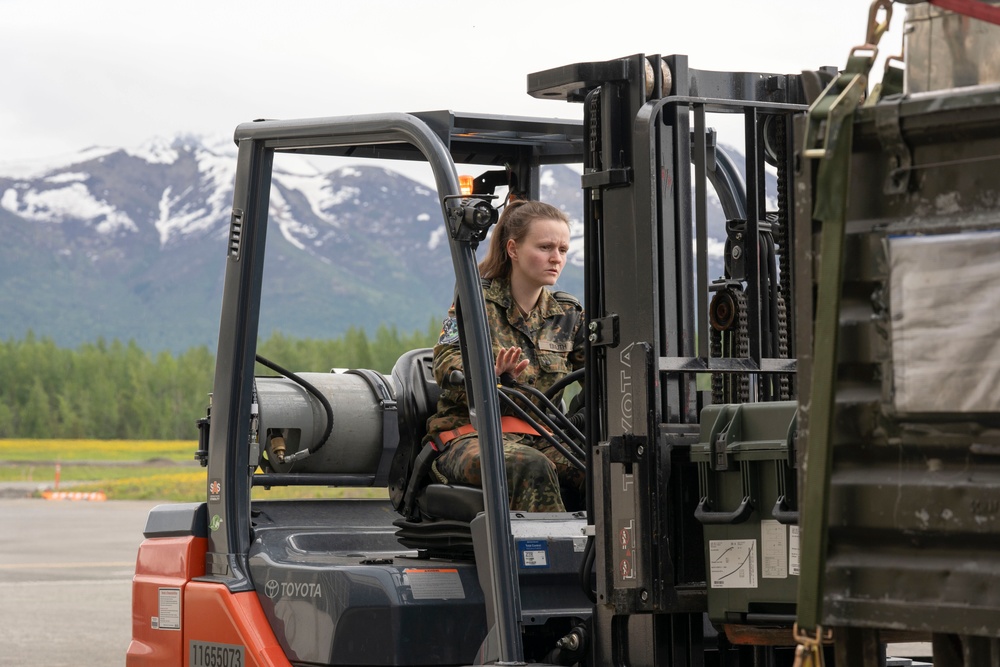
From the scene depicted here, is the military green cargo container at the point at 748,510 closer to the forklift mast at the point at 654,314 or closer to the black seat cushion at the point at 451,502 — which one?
the forklift mast at the point at 654,314

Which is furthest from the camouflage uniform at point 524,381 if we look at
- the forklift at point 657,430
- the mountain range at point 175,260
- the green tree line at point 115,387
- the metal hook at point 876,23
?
the mountain range at point 175,260

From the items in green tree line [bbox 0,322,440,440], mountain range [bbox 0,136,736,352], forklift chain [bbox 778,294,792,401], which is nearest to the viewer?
forklift chain [bbox 778,294,792,401]

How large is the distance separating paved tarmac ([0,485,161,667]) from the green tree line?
5869 centimetres

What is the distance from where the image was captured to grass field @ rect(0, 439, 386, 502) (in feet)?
131

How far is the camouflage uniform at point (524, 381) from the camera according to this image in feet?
14.9

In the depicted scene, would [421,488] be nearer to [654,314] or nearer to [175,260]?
[654,314]

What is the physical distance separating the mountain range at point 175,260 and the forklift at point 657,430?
171125 millimetres

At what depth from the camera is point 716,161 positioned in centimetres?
507

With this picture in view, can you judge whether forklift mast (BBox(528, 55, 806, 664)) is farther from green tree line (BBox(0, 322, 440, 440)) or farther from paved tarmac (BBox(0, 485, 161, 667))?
green tree line (BBox(0, 322, 440, 440))

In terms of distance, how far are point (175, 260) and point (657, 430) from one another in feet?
629

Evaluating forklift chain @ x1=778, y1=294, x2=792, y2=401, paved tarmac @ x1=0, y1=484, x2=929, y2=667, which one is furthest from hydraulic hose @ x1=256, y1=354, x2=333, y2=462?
paved tarmac @ x1=0, y1=484, x2=929, y2=667

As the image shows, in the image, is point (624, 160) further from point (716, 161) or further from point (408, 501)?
point (408, 501)

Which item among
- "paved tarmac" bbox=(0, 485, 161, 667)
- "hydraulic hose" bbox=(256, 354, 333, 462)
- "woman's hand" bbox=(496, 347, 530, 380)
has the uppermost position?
"woman's hand" bbox=(496, 347, 530, 380)

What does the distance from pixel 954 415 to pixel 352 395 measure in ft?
9.28
